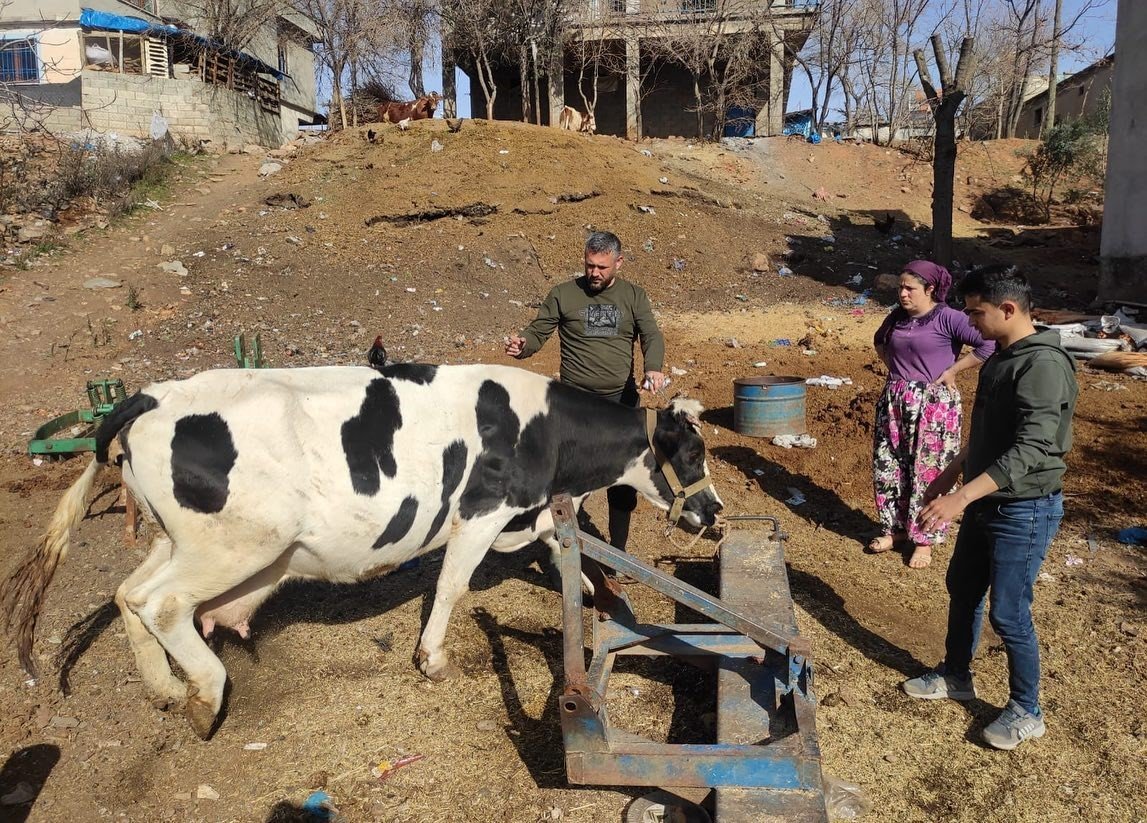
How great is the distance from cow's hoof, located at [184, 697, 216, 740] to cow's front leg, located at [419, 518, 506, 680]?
1022 mm

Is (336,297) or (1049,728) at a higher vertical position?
(336,297)

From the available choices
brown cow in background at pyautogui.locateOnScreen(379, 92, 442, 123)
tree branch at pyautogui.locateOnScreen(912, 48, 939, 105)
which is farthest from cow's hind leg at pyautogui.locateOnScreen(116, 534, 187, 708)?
brown cow in background at pyautogui.locateOnScreen(379, 92, 442, 123)

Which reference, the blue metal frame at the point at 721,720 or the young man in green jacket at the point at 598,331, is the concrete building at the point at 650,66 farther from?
the blue metal frame at the point at 721,720

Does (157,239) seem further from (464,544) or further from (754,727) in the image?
(754,727)

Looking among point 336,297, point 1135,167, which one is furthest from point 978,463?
point 1135,167

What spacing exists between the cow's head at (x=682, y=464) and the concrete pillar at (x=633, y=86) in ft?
83.5

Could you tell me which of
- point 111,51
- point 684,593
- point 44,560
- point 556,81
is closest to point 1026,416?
point 684,593

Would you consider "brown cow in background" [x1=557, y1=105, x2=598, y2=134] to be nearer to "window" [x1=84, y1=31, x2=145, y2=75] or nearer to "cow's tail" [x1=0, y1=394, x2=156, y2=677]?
"window" [x1=84, y1=31, x2=145, y2=75]

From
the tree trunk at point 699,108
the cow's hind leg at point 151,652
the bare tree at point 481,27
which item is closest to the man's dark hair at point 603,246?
the cow's hind leg at point 151,652

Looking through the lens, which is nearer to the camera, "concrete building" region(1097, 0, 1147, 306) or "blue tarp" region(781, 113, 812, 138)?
"concrete building" region(1097, 0, 1147, 306)

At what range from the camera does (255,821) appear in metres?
3.21

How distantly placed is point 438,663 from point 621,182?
52.3 feet

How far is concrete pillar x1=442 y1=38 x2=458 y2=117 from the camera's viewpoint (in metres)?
28.6

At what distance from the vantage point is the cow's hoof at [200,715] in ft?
11.9
